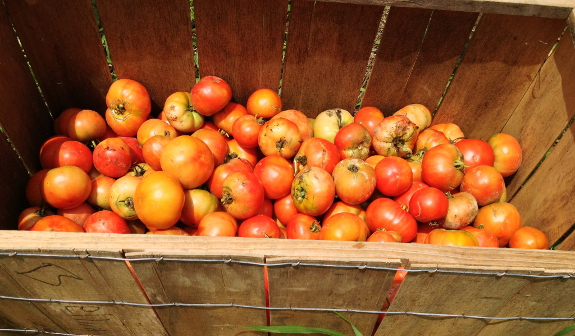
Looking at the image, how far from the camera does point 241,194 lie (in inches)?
86.3

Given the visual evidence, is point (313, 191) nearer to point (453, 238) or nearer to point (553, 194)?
point (453, 238)

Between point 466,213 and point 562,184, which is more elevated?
point 562,184

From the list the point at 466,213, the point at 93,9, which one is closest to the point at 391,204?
the point at 466,213

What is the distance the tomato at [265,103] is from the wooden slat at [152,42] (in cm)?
50

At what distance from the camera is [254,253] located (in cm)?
150

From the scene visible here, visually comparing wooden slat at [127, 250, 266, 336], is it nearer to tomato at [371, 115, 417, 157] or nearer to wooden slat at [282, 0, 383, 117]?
tomato at [371, 115, 417, 157]

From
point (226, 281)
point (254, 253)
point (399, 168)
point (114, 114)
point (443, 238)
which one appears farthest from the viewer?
point (114, 114)

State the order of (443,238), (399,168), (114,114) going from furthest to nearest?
(114,114) → (399,168) → (443,238)

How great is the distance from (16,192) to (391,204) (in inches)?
92.3

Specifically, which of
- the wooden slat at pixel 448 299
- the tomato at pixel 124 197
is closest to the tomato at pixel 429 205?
the wooden slat at pixel 448 299

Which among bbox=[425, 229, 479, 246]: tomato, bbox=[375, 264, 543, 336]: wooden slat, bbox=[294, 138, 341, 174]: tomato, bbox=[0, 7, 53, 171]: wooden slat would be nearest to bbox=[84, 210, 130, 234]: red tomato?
bbox=[0, 7, 53, 171]: wooden slat

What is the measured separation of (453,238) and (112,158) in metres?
2.10

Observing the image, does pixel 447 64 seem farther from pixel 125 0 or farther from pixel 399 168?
pixel 125 0

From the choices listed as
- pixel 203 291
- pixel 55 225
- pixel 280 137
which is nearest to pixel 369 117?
pixel 280 137
